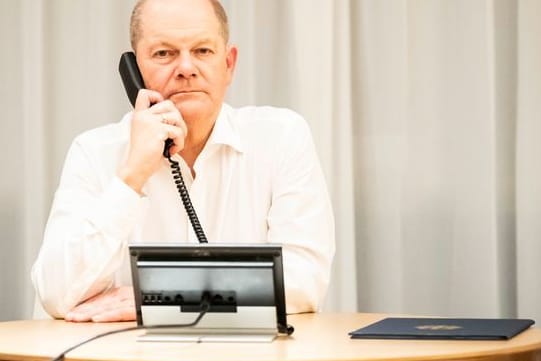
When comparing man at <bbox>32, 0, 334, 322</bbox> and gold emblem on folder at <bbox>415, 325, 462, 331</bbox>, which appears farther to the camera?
man at <bbox>32, 0, 334, 322</bbox>

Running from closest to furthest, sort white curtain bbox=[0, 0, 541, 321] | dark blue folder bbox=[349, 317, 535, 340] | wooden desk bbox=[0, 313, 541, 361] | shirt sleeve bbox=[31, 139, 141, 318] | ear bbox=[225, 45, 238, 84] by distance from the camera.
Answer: wooden desk bbox=[0, 313, 541, 361]
dark blue folder bbox=[349, 317, 535, 340]
shirt sleeve bbox=[31, 139, 141, 318]
ear bbox=[225, 45, 238, 84]
white curtain bbox=[0, 0, 541, 321]

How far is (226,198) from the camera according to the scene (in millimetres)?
2613

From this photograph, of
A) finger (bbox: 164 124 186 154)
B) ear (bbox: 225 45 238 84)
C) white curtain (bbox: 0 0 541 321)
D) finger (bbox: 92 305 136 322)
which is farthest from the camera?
white curtain (bbox: 0 0 541 321)

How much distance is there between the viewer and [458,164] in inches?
128

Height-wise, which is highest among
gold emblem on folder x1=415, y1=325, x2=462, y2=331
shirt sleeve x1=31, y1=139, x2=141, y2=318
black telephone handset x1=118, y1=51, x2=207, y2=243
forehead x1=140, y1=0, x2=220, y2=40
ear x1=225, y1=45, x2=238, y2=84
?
forehead x1=140, y1=0, x2=220, y2=40

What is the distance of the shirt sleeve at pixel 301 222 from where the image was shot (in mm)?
2344

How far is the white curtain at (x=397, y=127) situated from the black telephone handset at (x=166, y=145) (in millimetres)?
755

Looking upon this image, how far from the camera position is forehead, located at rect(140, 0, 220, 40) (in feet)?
8.31

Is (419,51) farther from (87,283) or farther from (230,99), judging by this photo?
(87,283)

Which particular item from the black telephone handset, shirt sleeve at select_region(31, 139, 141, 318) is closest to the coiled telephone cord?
the black telephone handset

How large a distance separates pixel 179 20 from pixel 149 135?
0.99 feet

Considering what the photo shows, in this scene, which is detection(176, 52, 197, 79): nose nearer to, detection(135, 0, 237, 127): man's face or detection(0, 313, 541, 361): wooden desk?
detection(135, 0, 237, 127): man's face

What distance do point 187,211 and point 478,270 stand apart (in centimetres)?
117

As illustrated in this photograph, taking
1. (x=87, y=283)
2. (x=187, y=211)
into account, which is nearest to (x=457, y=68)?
(x=187, y=211)
